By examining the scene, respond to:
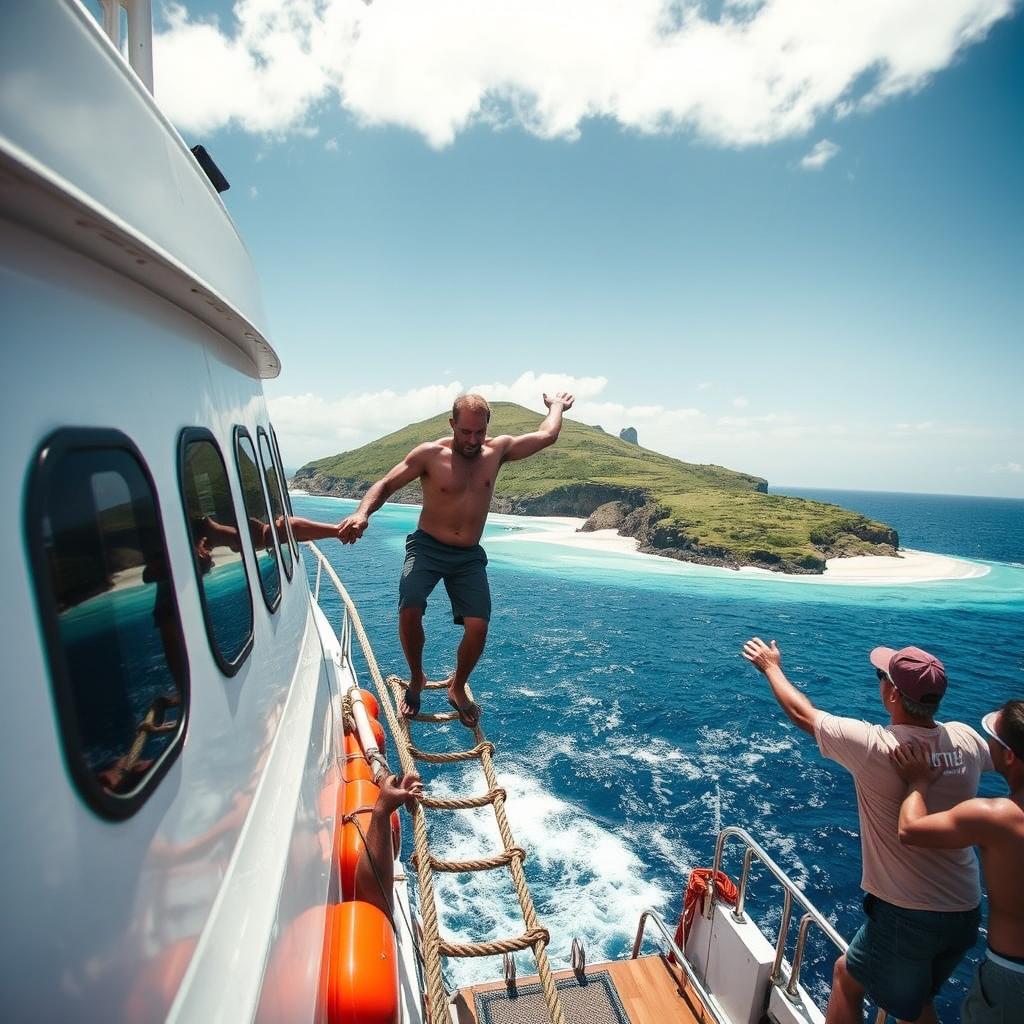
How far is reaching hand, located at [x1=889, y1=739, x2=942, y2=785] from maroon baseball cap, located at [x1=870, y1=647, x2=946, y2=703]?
0.24m

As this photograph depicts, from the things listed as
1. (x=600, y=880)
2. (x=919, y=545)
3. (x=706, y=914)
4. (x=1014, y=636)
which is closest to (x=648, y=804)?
(x=600, y=880)

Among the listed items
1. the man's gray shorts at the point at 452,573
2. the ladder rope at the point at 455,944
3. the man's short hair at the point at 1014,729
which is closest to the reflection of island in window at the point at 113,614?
the ladder rope at the point at 455,944

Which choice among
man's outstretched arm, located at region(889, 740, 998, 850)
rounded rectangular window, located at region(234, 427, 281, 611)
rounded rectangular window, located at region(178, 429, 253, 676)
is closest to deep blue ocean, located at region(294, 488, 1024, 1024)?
man's outstretched arm, located at region(889, 740, 998, 850)

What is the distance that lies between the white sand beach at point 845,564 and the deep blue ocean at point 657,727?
5670mm

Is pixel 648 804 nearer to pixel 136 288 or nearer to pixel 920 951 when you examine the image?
pixel 920 951

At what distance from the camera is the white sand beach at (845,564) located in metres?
55.5

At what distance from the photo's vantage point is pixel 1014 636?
37.8 m

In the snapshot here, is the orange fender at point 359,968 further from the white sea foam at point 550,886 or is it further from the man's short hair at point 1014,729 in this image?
the white sea foam at point 550,886

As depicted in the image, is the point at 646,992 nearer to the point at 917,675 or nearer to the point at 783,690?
the point at 783,690

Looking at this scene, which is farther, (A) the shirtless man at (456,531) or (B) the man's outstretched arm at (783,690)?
(A) the shirtless man at (456,531)

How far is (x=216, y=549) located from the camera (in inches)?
93.4

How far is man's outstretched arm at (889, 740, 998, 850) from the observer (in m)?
2.76

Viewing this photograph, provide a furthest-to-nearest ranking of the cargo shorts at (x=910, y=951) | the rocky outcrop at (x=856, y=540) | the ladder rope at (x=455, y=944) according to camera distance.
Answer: the rocky outcrop at (x=856, y=540) → the cargo shorts at (x=910, y=951) → the ladder rope at (x=455, y=944)

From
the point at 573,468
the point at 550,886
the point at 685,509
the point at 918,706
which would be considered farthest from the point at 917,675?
the point at 573,468
